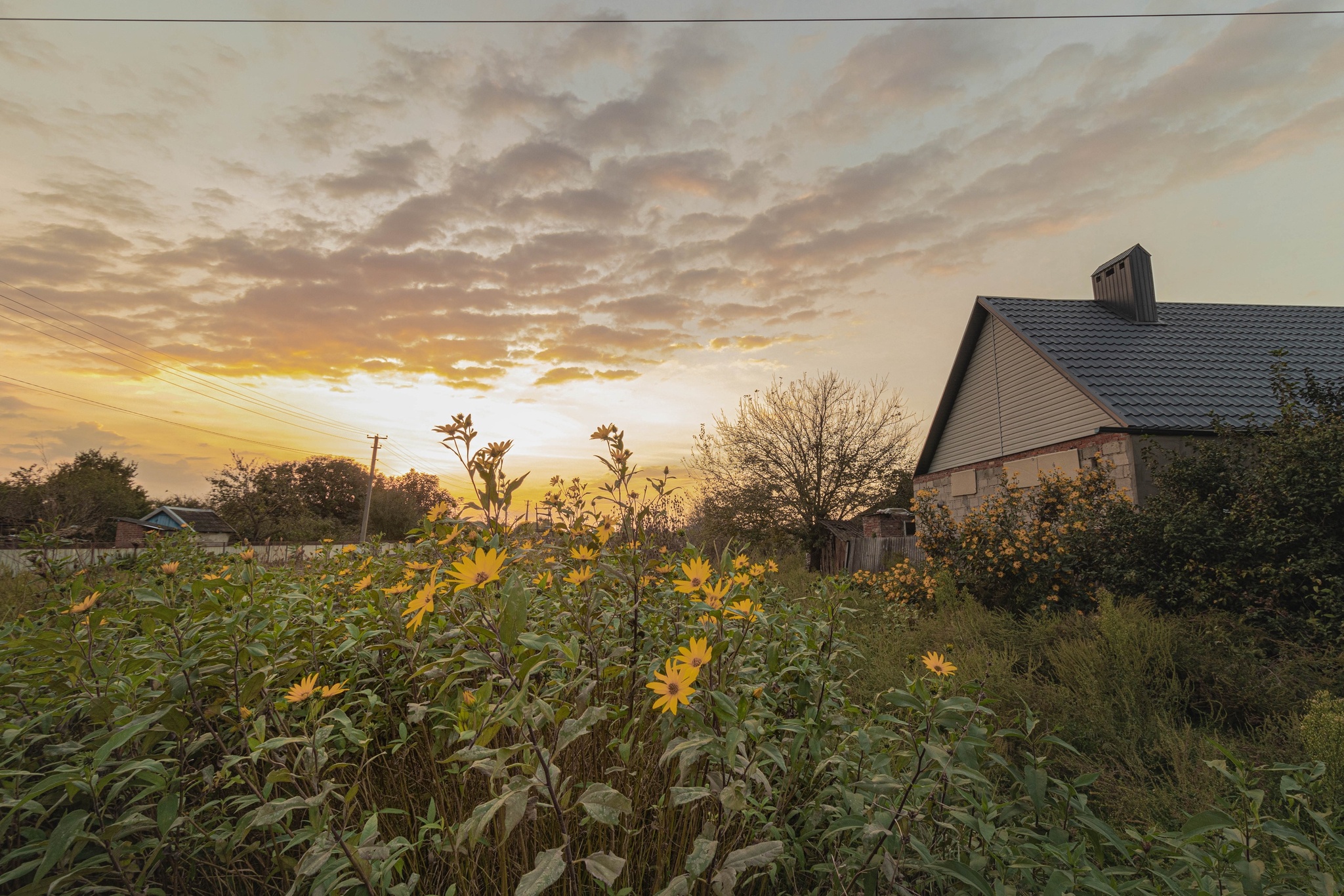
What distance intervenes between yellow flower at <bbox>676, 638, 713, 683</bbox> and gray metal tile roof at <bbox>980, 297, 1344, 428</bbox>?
941 cm

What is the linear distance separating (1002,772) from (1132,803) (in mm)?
540

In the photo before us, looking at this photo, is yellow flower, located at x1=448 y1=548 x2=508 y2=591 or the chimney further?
the chimney

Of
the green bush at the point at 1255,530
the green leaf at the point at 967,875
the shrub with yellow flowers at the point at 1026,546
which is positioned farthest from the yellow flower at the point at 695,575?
the shrub with yellow flowers at the point at 1026,546

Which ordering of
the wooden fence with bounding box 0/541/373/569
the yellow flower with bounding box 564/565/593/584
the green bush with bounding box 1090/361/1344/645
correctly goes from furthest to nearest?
the green bush with bounding box 1090/361/1344/645
the wooden fence with bounding box 0/541/373/569
the yellow flower with bounding box 564/565/593/584

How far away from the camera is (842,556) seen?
1498 centimetres

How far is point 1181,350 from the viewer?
10.6 meters

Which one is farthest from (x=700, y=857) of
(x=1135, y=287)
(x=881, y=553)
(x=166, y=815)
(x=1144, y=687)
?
(x=1135, y=287)

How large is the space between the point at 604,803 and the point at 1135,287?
14.6 m

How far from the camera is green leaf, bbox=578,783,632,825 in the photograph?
36.8 inches

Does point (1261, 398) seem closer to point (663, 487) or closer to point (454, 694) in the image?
point (663, 487)

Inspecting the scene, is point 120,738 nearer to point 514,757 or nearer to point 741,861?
point 514,757

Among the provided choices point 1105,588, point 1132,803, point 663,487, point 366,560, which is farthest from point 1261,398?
point 366,560

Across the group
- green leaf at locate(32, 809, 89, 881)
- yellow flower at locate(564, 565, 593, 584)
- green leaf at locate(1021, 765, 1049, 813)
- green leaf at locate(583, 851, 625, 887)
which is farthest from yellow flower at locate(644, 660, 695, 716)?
green leaf at locate(32, 809, 89, 881)

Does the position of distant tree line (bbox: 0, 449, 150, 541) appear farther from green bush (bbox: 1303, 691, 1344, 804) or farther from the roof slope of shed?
green bush (bbox: 1303, 691, 1344, 804)
